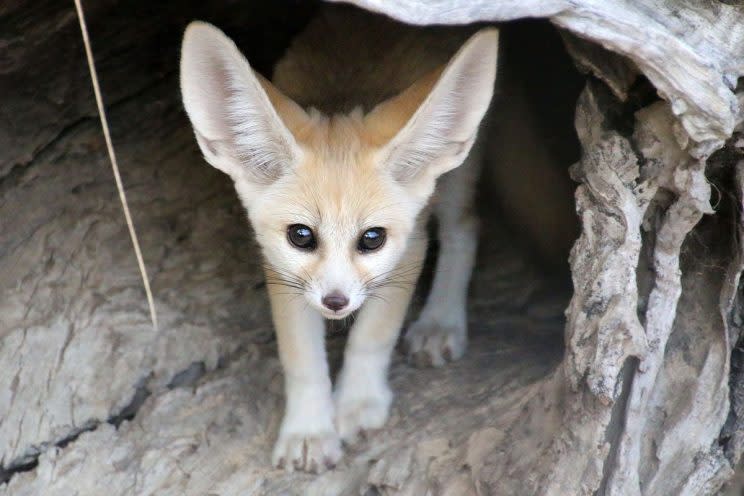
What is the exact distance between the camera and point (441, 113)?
2646 millimetres

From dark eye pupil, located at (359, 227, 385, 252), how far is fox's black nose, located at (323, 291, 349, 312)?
24 centimetres

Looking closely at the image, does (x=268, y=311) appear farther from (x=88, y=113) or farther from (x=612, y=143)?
(x=612, y=143)

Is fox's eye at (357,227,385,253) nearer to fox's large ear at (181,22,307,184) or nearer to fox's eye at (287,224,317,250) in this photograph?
fox's eye at (287,224,317,250)

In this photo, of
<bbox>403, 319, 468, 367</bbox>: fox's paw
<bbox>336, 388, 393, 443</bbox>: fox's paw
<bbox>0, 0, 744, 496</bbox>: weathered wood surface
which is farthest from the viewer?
<bbox>403, 319, 468, 367</bbox>: fox's paw

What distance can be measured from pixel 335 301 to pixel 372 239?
0.29 metres

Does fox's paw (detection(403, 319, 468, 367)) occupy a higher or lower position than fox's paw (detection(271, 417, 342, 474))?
higher

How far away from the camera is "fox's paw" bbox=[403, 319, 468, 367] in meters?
3.48

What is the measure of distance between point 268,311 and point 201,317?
0.97 ft

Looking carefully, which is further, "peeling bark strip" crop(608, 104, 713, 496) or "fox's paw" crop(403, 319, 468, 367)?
"fox's paw" crop(403, 319, 468, 367)

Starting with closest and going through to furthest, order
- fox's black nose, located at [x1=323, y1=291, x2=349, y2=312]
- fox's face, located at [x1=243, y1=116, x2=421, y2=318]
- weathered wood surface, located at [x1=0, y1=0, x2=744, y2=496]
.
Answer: weathered wood surface, located at [x1=0, y1=0, x2=744, y2=496]
fox's black nose, located at [x1=323, y1=291, x2=349, y2=312]
fox's face, located at [x1=243, y1=116, x2=421, y2=318]

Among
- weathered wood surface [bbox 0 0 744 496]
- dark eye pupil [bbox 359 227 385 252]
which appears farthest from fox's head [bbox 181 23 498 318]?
weathered wood surface [bbox 0 0 744 496]

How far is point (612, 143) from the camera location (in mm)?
2420

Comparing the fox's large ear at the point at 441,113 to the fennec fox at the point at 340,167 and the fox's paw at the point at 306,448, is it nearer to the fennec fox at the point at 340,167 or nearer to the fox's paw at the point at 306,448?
the fennec fox at the point at 340,167

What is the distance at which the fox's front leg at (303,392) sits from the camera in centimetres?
299
